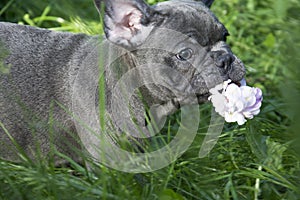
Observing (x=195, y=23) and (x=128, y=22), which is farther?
(x=128, y=22)

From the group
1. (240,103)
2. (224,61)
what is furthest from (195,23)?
(240,103)

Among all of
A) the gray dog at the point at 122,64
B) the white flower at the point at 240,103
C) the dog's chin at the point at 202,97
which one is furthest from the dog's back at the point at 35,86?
the white flower at the point at 240,103

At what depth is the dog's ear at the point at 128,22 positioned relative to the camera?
3422 mm

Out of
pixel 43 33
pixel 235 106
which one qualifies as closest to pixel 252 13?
pixel 43 33

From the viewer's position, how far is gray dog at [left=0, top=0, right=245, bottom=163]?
3.39m

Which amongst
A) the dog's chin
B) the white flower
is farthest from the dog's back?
the white flower

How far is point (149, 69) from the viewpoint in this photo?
344cm

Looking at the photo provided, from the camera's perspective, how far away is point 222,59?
335 cm

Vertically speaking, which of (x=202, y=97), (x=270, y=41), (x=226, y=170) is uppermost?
(x=202, y=97)

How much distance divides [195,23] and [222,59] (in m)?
0.22

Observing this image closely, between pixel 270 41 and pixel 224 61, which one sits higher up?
pixel 224 61

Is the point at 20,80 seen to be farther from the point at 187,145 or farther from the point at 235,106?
the point at 235,106

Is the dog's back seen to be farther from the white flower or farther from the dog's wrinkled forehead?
the white flower

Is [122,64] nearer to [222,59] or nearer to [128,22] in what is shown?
[128,22]
